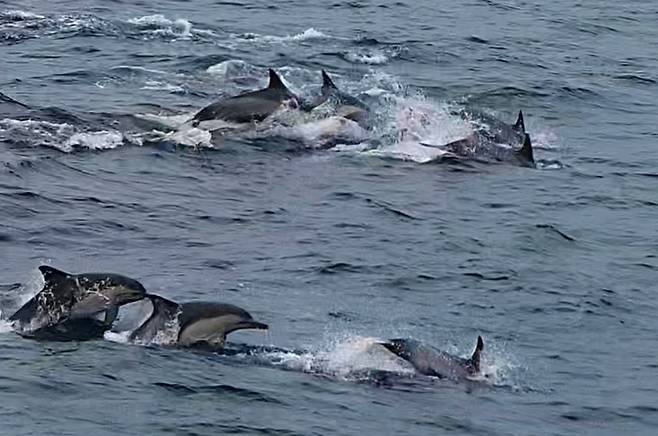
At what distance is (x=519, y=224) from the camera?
23.4 metres

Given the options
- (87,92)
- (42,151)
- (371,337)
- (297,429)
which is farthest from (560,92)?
(297,429)

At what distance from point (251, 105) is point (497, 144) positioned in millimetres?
3810

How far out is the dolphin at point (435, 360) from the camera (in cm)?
1710

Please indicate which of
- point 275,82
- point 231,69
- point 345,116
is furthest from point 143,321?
point 231,69

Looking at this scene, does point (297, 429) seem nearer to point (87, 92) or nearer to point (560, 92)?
point (87, 92)

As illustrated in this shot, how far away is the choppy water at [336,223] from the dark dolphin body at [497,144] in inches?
13.5

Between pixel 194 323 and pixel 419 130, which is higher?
pixel 194 323

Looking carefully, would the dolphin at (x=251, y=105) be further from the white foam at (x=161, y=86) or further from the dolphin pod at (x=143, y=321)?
the dolphin pod at (x=143, y=321)

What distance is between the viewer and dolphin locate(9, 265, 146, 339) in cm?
1772

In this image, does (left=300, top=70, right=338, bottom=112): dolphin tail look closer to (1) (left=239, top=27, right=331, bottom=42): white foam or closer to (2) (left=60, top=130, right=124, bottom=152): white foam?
(2) (left=60, top=130, right=124, bottom=152): white foam

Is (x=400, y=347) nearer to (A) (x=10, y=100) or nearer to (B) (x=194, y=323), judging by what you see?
(B) (x=194, y=323)

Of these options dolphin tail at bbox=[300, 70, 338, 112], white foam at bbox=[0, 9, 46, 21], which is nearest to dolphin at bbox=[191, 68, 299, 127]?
dolphin tail at bbox=[300, 70, 338, 112]

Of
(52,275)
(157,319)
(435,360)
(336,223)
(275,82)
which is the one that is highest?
(275,82)

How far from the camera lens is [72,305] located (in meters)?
17.8
